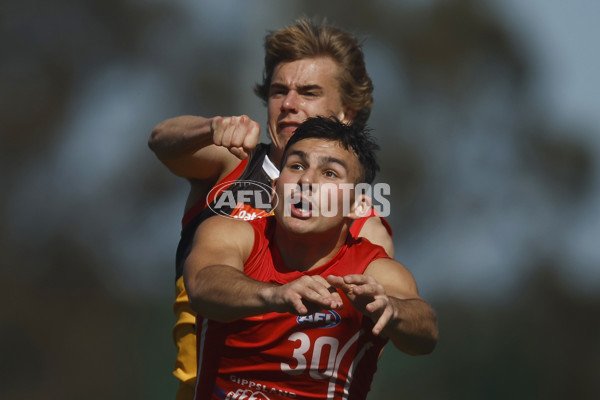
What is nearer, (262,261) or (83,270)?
(262,261)

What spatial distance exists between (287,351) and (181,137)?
1.62m

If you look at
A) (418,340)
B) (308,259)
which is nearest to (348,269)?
(308,259)

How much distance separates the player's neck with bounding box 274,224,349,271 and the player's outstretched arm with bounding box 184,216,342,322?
0.15 meters

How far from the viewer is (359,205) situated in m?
3.88

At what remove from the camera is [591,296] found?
15.5 m

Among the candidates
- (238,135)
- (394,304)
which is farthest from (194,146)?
(394,304)

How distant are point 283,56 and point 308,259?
212cm

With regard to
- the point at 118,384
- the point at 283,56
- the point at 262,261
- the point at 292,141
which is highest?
the point at 283,56

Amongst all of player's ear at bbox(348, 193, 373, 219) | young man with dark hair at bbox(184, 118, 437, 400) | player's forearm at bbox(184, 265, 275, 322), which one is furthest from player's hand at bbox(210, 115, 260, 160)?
player's forearm at bbox(184, 265, 275, 322)

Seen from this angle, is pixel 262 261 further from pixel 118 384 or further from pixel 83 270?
pixel 83 270

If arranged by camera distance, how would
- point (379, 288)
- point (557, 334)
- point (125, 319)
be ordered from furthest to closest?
point (557, 334) < point (125, 319) < point (379, 288)

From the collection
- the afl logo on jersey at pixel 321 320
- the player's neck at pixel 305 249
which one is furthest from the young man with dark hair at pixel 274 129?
the afl logo on jersey at pixel 321 320

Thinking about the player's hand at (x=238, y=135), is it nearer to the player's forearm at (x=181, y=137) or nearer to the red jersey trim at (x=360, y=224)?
the player's forearm at (x=181, y=137)

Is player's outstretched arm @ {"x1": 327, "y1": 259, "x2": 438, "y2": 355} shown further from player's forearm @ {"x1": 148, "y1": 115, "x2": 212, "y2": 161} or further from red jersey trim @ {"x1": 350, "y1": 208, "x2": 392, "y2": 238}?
player's forearm @ {"x1": 148, "y1": 115, "x2": 212, "y2": 161}
